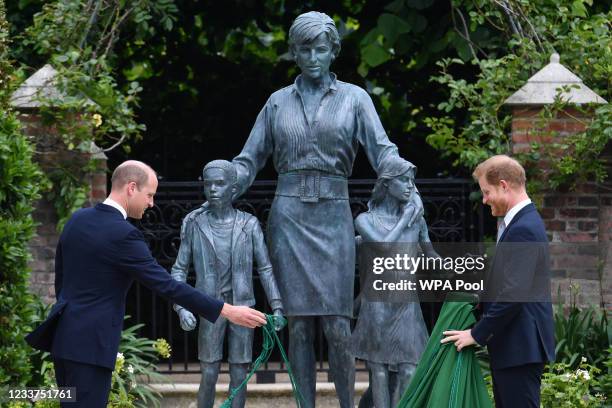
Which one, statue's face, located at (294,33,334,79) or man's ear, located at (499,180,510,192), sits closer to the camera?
man's ear, located at (499,180,510,192)

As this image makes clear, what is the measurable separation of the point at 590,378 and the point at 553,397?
0.33 metres

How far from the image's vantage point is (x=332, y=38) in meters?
6.63

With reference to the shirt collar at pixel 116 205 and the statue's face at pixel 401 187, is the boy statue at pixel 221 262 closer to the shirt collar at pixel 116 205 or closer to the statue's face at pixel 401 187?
the statue's face at pixel 401 187

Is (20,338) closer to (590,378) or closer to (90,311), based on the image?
(90,311)

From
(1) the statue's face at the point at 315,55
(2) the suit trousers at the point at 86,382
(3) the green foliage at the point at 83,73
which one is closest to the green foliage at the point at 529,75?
(3) the green foliage at the point at 83,73

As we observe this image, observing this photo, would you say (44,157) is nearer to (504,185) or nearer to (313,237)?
(313,237)

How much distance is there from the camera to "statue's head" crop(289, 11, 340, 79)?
6555 millimetres

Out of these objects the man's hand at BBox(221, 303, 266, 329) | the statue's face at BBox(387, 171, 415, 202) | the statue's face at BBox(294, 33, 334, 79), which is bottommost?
the man's hand at BBox(221, 303, 266, 329)

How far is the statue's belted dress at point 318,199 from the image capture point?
260 inches

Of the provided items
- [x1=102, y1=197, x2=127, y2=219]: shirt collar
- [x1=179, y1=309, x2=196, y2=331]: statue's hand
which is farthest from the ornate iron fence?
[x1=102, y1=197, x2=127, y2=219]: shirt collar

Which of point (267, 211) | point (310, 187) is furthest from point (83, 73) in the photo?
point (310, 187)

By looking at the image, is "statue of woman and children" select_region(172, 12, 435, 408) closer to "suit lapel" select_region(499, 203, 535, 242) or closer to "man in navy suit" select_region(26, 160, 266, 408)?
"man in navy suit" select_region(26, 160, 266, 408)

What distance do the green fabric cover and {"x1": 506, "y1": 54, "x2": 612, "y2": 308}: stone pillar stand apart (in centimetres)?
356

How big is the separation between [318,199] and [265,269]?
1.45ft
